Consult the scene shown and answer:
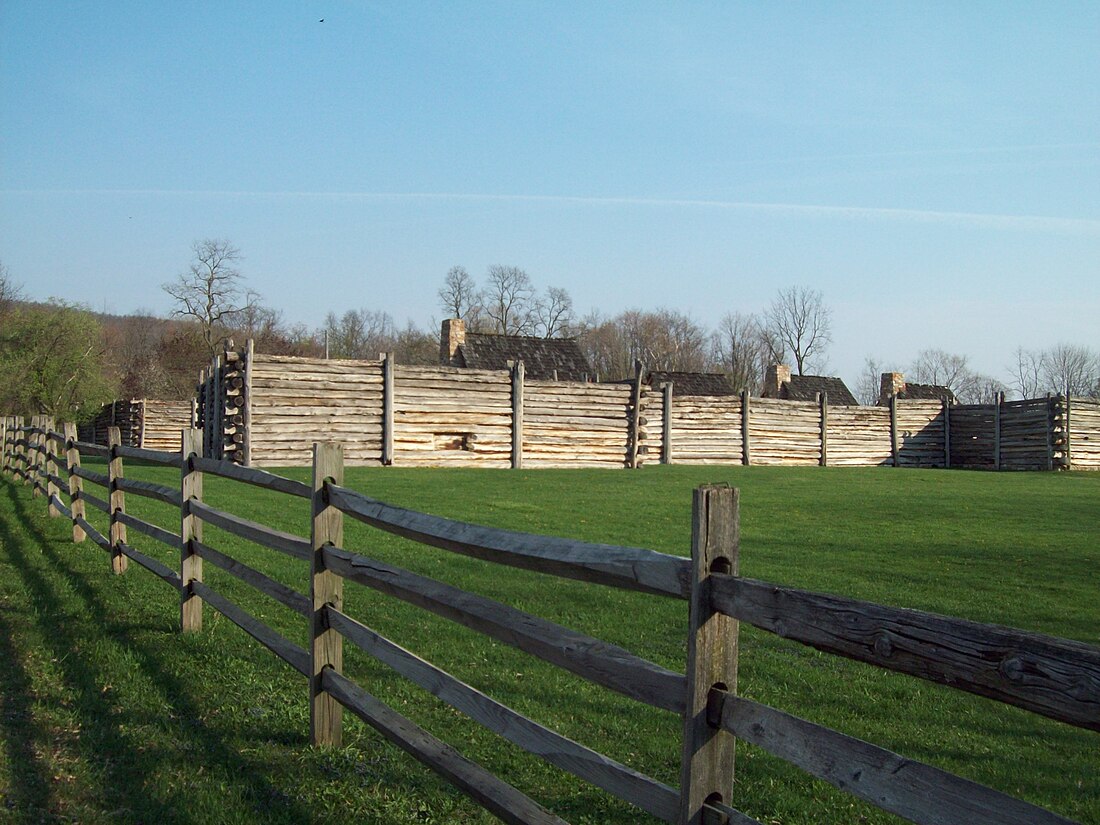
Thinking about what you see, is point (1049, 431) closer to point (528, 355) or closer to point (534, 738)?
point (528, 355)

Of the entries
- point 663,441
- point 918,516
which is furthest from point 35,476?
point 663,441

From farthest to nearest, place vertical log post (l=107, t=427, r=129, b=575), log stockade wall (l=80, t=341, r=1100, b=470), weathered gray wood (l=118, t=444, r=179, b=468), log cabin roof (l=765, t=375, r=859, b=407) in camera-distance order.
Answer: log cabin roof (l=765, t=375, r=859, b=407) → log stockade wall (l=80, t=341, r=1100, b=470) → vertical log post (l=107, t=427, r=129, b=575) → weathered gray wood (l=118, t=444, r=179, b=468)

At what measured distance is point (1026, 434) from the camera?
30922 mm

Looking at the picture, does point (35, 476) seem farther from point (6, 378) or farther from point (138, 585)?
point (6, 378)

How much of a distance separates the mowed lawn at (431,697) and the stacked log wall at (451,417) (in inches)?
436

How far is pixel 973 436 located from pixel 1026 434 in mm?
2065

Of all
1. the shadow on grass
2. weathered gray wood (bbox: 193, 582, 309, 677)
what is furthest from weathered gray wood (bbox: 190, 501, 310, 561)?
the shadow on grass

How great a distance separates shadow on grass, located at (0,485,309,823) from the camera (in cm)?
398

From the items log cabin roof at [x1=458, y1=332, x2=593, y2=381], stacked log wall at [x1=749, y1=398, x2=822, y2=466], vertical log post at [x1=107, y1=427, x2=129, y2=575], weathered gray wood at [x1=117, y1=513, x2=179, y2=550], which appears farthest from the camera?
log cabin roof at [x1=458, y1=332, x2=593, y2=381]

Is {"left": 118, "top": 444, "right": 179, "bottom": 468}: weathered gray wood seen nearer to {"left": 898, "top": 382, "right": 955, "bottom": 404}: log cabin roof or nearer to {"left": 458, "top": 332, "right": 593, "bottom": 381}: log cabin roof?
{"left": 458, "top": 332, "right": 593, "bottom": 381}: log cabin roof

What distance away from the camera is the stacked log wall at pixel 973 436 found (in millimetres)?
32250

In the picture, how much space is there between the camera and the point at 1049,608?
7746 millimetres

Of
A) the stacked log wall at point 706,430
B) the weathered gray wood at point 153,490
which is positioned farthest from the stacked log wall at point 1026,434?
the weathered gray wood at point 153,490

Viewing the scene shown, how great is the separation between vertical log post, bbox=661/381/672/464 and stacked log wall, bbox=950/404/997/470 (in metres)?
11.9
